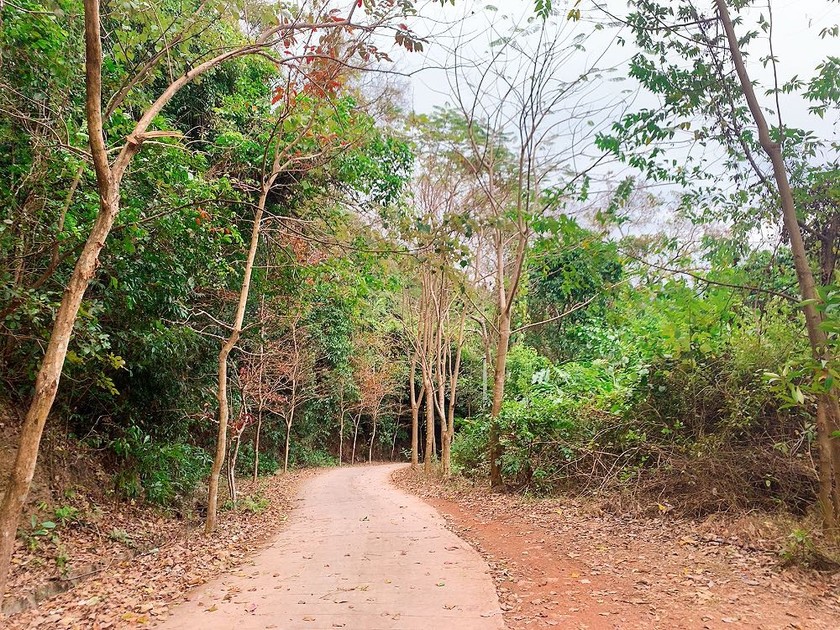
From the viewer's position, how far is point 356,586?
5.48 m

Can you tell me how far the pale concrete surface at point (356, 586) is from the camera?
450 cm

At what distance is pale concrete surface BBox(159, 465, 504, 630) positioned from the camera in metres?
4.50

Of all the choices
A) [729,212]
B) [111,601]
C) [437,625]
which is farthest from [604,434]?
[111,601]

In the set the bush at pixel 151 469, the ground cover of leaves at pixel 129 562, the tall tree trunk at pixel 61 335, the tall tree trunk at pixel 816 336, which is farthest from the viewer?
the bush at pixel 151 469

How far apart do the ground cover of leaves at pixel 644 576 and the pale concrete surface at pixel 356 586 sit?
414 mm

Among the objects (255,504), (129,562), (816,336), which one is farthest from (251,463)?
(816,336)

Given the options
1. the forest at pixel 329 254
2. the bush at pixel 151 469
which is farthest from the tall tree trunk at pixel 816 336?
the bush at pixel 151 469

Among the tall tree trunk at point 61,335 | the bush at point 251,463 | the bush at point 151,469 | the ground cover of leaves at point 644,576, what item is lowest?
the bush at point 251,463

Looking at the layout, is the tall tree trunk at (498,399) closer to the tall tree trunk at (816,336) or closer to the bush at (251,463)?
the tall tree trunk at (816,336)

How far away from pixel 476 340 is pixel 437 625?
857 inches

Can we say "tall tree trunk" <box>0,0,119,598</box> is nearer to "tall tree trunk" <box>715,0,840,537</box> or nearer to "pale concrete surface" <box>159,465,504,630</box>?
"pale concrete surface" <box>159,465,504,630</box>

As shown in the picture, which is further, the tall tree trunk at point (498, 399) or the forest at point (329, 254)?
the tall tree trunk at point (498, 399)

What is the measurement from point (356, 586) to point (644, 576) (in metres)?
3.03

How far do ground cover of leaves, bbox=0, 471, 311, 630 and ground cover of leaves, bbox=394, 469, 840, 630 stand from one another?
345 cm
